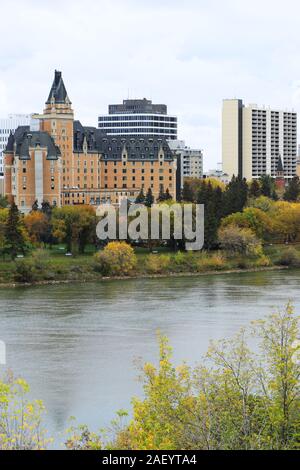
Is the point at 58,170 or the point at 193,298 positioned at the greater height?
the point at 58,170

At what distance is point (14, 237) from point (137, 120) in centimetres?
3634

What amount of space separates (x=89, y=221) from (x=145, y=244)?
7.43 ft

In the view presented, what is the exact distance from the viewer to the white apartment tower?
91.7 metres

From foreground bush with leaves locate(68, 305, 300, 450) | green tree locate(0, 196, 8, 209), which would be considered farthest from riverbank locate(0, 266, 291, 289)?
foreground bush with leaves locate(68, 305, 300, 450)

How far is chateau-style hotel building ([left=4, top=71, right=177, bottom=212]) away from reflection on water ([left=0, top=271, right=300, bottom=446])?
66.8 feet

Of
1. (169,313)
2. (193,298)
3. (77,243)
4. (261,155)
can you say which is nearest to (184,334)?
(169,313)

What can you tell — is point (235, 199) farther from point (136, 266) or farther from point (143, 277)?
point (143, 277)

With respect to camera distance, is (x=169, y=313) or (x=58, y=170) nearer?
(x=169, y=313)

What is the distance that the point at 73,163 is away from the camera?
5838 centimetres

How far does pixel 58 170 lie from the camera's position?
5619 centimetres

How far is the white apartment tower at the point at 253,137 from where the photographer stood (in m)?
91.7

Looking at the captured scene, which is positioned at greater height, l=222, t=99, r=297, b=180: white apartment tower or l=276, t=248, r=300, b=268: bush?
l=222, t=99, r=297, b=180: white apartment tower

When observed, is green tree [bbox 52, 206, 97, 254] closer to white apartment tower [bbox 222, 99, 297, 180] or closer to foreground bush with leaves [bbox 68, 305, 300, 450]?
foreground bush with leaves [bbox 68, 305, 300, 450]

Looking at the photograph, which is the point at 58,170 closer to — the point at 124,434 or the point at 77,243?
the point at 77,243
